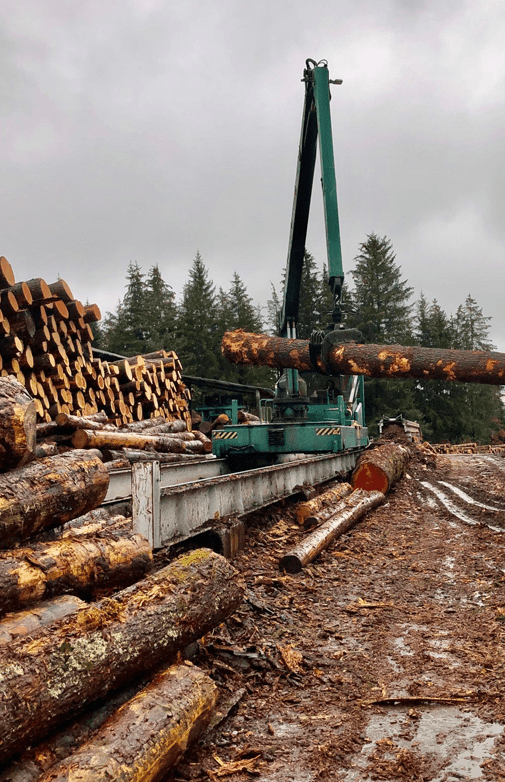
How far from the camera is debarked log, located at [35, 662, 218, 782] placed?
2494mm

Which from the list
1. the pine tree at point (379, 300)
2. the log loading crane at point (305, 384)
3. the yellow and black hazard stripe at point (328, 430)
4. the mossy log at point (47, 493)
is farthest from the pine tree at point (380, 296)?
the mossy log at point (47, 493)

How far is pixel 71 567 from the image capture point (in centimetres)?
370

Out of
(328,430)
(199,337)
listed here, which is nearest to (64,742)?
(328,430)

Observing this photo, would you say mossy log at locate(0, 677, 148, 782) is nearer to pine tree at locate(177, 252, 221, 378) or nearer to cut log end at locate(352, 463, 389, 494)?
cut log end at locate(352, 463, 389, 494)

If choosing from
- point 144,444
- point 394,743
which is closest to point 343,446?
point 144,444

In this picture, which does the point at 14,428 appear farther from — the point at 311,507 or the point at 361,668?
the point at 311,507

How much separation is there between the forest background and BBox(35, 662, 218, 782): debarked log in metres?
35.8

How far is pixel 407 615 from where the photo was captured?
514 centimetres

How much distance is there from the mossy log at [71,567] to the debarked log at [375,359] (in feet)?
20.9

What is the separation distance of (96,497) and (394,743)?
7.84 feet

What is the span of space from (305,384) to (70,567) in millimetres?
9323

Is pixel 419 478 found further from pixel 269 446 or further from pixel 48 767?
pixel 48 767

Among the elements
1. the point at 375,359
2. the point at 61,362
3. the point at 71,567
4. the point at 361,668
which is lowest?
the point at 361,668

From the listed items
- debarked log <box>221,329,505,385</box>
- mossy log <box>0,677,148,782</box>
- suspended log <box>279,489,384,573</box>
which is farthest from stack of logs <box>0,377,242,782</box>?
debarked log <box>221,329,505,385</box>
